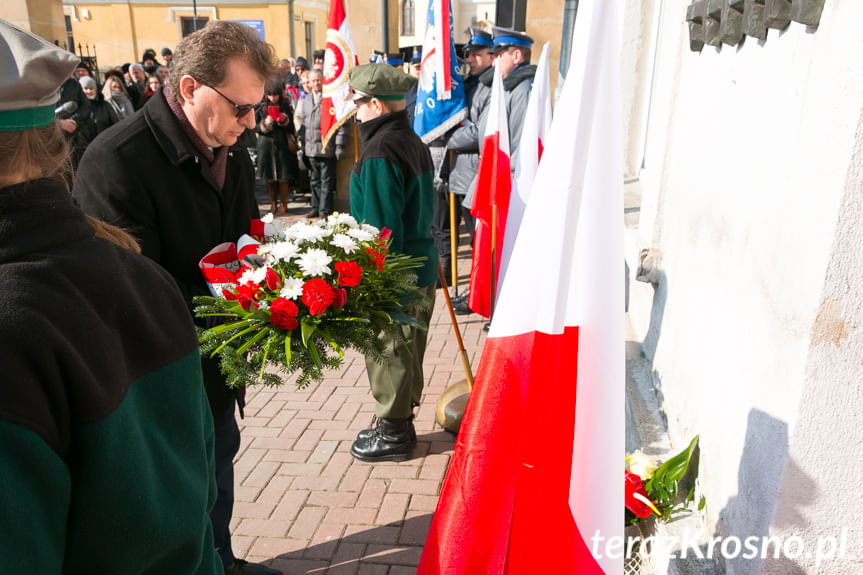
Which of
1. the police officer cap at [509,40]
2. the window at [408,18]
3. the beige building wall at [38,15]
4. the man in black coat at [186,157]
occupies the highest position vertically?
the window at [408,18]

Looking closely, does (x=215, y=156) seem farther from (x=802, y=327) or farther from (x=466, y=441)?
(x=802, y=327)

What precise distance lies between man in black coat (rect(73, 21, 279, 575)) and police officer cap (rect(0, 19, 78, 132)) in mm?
1236

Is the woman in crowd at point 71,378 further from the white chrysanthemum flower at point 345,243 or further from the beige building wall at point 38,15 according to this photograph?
the beige building wall at point 38,15

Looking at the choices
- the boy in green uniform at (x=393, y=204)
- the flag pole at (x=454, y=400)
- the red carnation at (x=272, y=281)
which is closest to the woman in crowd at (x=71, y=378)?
the red carnation at (x=272, y=281)

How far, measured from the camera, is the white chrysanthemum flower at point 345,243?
2572 millimetres

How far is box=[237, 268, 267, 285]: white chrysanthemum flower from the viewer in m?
2.29

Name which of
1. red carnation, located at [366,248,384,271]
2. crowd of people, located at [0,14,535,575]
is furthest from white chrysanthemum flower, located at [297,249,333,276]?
crowd of people, located at [0,14,535,575]

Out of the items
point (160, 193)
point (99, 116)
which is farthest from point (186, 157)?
point (99, 116)

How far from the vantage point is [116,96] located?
32.9ft

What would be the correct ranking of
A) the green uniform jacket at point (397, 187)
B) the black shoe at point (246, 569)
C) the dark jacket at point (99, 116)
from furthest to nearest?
1. the dark jacket at point (99, 116)
2. the green uniform jacket at point (397, 187)
3. the black shoe at point (246, 569)

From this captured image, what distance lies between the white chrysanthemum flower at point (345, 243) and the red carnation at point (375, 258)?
0.06 metres

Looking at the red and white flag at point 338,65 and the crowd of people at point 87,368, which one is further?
the red and white flag at point 338,65

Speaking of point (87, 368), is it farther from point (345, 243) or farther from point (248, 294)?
point (345, 243)

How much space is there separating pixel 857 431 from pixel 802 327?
0.95 ft
